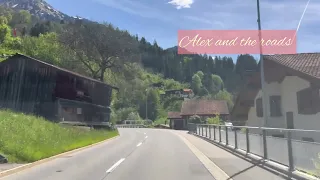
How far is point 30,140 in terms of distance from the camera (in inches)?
704

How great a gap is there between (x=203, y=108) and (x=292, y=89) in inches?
2120

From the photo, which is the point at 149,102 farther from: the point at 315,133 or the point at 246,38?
the point at 315,133

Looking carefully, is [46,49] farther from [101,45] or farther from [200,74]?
[200,74]

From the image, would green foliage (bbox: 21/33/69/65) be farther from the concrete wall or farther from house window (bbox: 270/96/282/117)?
the concrete wall

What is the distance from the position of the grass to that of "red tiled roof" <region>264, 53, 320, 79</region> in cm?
1497

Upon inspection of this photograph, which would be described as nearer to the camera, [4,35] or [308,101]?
[308,101]

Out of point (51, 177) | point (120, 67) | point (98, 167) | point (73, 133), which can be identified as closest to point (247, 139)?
point (98, 167)

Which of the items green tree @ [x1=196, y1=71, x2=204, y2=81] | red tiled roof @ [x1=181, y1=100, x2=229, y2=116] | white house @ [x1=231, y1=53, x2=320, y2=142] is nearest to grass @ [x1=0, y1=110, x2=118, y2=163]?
white house @ [x1=231, y1=53, x2=320, y2=142]

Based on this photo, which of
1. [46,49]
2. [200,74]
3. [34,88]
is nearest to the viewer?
[34,88]

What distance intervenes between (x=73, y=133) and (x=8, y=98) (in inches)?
453

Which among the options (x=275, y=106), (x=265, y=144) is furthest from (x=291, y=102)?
(x=265, y=144)

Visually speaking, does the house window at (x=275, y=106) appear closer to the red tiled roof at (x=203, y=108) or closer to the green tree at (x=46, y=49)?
the green tree at (x=46, y=49)

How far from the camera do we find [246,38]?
23625 mm

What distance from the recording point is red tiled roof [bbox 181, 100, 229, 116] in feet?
258
